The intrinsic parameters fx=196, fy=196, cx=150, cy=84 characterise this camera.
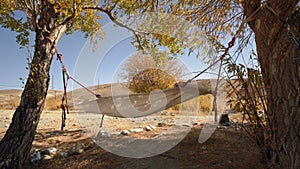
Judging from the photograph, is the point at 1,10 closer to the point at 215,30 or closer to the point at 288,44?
the point at 215,30

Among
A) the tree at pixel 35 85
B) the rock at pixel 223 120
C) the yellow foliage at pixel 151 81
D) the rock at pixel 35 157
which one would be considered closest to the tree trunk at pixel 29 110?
the tree at pixel 35 85

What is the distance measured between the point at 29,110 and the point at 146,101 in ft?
4.65

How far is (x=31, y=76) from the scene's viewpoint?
2.01 meters

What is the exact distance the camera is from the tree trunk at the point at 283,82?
96 cm

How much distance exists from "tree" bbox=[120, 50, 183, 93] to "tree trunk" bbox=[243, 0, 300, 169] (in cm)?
314

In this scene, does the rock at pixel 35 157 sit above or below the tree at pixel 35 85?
below

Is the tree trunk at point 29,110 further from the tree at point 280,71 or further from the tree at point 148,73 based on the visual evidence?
the tree at point 148,73

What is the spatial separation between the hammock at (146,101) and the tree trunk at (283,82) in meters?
1.57

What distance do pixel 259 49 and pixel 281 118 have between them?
0.40m

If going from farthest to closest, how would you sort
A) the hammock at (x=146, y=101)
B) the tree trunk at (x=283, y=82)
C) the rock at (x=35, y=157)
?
the hammock at (x=146, y=101) → the rock at (x=35, y=157) → the tree trunk at (x=283, y=82)

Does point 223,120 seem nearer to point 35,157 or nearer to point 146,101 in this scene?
point 146,101

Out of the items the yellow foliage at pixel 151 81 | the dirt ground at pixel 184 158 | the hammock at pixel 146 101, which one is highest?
the yellow foliage at pixel 151 81

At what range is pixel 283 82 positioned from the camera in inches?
39.2

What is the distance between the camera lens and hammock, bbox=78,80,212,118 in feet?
8.81
